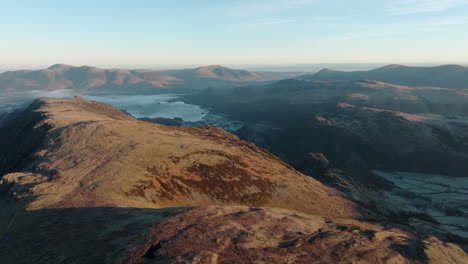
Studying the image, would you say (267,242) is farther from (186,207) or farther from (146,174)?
(146,174)

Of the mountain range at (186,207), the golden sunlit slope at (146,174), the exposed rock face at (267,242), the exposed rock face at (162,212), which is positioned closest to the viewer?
the exposed rock face at (267,242)

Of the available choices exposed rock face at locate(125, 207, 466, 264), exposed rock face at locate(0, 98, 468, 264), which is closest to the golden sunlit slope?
exposed rock face at locate(0, 98, 468, 264)

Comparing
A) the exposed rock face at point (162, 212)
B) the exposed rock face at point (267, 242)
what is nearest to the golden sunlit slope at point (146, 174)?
the exposed rock face at point (162, 212)

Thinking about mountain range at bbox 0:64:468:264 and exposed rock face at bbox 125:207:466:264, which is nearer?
exposed rock face at bbox 125:207:466:264

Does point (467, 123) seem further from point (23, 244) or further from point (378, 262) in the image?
point (23, 244)

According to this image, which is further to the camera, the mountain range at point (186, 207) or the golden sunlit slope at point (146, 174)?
the golden sunlit slope at point (146, 174)

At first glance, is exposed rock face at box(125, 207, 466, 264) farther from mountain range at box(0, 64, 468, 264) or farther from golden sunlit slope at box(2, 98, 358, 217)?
golden sunlit slope at box(2, 98, 358, 217)

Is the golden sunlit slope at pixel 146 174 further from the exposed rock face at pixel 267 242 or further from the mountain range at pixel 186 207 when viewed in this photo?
the exposed rock face at pixel 267 242

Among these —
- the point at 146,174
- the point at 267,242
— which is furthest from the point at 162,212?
the point at 146,174
